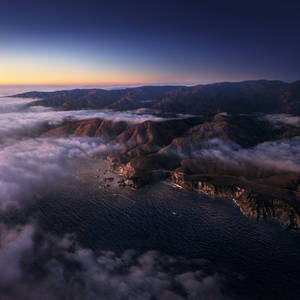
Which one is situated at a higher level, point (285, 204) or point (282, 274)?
point (285, 204)

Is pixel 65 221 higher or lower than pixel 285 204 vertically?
lower

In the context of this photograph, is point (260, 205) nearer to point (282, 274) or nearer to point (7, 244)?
point (282, 274)

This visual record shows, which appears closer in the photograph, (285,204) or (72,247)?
(72,247)

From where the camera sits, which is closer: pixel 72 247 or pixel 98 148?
pixel 72 247

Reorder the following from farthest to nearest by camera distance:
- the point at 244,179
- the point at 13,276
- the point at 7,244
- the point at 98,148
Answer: the point at 98,148, the point at 244,179, the point at 7,244, the point at 13,276

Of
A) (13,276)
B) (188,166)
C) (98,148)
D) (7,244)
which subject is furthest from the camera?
(98,148)

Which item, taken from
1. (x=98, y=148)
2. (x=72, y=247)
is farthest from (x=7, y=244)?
(x=98, y=148)

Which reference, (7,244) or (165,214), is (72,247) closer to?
(7,244)

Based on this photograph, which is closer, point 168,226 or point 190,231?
point 190,231

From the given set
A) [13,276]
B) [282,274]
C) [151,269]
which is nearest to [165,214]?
[151,269]
